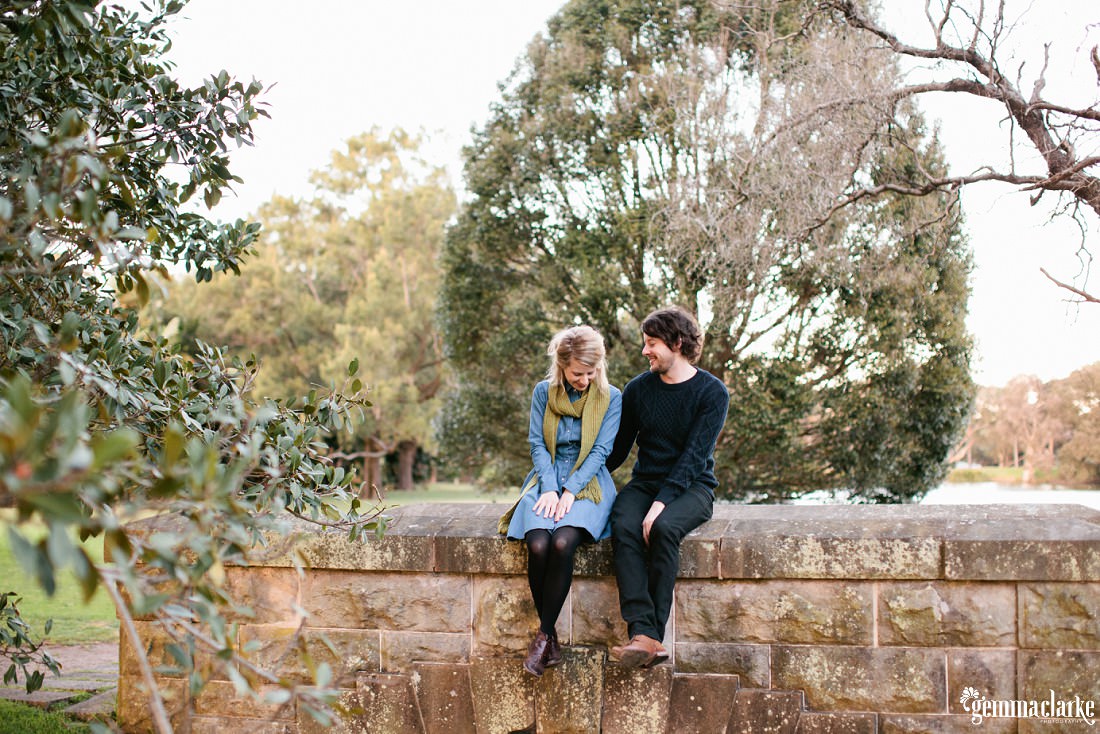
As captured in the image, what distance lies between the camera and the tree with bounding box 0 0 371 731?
4.61 feet

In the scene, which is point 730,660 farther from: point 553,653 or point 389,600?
point 389,600

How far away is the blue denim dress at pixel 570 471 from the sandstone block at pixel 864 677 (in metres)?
0.90

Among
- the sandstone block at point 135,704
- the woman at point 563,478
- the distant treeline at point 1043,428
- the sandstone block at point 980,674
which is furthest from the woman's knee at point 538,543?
the distant treeline at point 1043,428

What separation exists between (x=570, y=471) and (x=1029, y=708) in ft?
6.44

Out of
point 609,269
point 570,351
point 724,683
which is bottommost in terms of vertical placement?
point 724,683

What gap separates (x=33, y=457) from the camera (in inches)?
45.5

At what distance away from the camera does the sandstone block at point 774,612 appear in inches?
141

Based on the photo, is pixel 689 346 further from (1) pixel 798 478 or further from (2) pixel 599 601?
(1) pixel 798 478

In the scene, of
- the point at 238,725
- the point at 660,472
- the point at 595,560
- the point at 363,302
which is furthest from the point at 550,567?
the point at 363,302

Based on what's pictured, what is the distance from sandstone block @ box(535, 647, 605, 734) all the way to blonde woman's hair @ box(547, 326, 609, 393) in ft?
3.68

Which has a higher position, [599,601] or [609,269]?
[609,269]

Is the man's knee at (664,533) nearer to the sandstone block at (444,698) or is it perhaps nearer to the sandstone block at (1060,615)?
the sandstone block at (444,698)

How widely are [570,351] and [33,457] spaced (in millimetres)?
2819

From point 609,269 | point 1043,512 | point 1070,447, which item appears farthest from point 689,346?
point 1070,447
